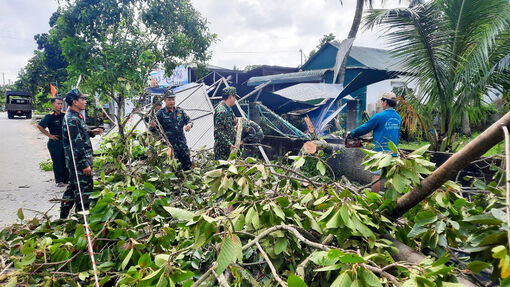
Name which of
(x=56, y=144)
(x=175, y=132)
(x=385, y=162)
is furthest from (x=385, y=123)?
(x=56, y=144)

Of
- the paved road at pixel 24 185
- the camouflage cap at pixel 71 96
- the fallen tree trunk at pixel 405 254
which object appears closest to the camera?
the fallen tree trunk at pixel 405 254

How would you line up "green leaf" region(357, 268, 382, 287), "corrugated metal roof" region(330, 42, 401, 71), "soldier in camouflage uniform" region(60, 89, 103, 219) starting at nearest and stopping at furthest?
"green leaf" region(357, 268, 382, 287) → "soldier in camouflage uniform" region(60, 89, 103, 219) → "corrugated metal roof" region(330, 42, 401, 71)

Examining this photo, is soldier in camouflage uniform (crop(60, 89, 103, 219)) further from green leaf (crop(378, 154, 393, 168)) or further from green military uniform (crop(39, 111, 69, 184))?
green leaf (crop(378, 154, 393, 168))

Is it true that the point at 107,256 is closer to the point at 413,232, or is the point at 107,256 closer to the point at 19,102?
the point at 413,232

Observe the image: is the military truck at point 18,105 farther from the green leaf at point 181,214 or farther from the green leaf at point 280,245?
the green leaf at point 280,245

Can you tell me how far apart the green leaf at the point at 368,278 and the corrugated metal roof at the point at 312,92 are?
7.27 m

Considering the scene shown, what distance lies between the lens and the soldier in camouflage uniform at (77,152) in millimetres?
3845

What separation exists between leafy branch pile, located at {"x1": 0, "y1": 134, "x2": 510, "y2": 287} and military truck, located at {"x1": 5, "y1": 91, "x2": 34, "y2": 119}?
37191mm

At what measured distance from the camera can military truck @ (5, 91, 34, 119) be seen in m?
32.3

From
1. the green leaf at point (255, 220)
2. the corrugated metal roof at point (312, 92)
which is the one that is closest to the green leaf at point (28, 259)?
the green leaf at point (255, 220)

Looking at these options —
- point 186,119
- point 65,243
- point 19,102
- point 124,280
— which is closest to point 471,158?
point 124,280

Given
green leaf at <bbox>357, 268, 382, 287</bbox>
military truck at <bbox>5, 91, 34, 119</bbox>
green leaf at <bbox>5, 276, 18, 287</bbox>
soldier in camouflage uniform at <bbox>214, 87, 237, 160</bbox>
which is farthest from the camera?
military truck at <bbox>5, 91, 34, 119</bbox>

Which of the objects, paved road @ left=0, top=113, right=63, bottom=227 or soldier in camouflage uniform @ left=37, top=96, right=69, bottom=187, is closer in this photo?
paved road @ left=0, top=113, right=63, bottom=227

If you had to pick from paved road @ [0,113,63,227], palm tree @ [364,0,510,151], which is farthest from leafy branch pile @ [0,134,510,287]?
Result: palm tree @ [364,0,510,151]
